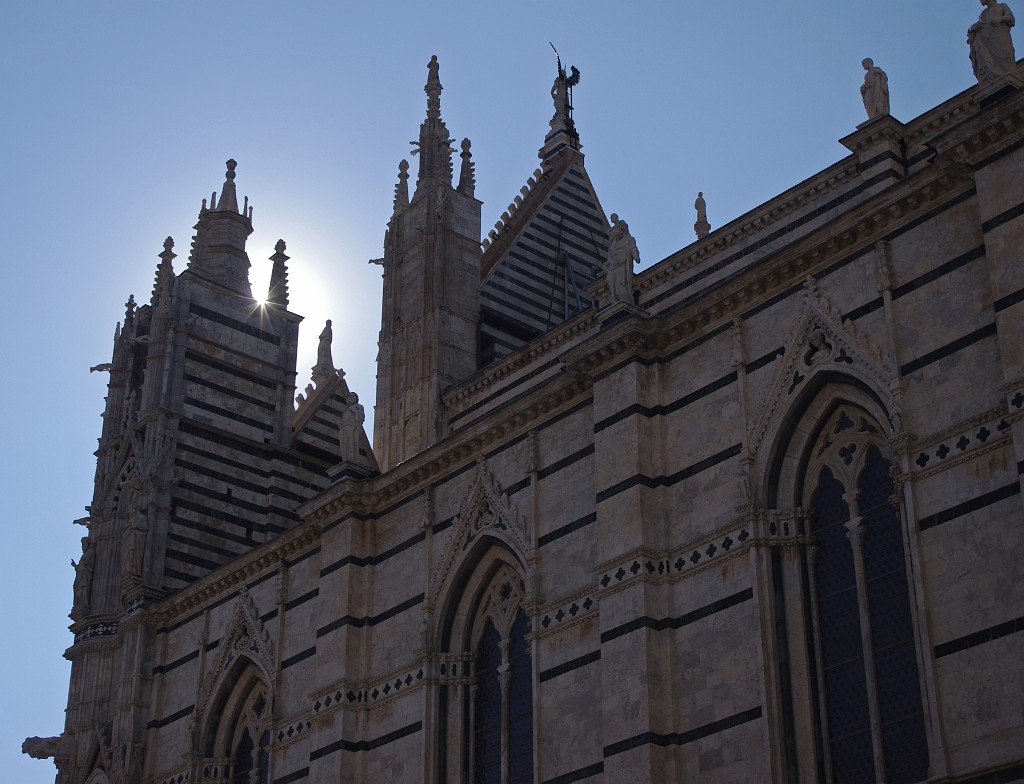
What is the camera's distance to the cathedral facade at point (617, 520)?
1702 cm

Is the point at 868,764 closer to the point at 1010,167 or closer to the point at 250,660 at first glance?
the point at 1010,167

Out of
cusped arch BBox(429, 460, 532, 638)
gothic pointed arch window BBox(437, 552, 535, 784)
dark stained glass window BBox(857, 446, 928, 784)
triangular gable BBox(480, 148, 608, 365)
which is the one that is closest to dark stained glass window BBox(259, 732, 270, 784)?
gothic pointed arch window BBox(437, 552, 535, 784)

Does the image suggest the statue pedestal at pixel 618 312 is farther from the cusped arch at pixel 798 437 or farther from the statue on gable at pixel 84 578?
the statue on gable at pixel 84 578

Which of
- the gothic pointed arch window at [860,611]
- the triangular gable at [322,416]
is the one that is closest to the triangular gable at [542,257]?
the triangular gable at [322,416]

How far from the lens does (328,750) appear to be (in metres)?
23.1

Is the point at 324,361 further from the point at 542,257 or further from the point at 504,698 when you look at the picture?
the point at 504,698

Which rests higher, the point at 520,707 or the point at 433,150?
the point at 433,150

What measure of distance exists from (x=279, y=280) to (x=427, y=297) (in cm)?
733

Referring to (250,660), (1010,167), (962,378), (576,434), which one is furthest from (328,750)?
(1010,167)

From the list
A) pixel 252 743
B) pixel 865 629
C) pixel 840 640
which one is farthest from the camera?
pixel 252 743

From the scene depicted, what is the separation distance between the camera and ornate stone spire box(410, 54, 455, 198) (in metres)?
29.2

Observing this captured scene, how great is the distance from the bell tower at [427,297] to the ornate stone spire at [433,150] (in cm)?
2

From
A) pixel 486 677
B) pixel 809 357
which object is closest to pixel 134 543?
pixel 486 677

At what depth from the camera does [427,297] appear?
91.8ft
